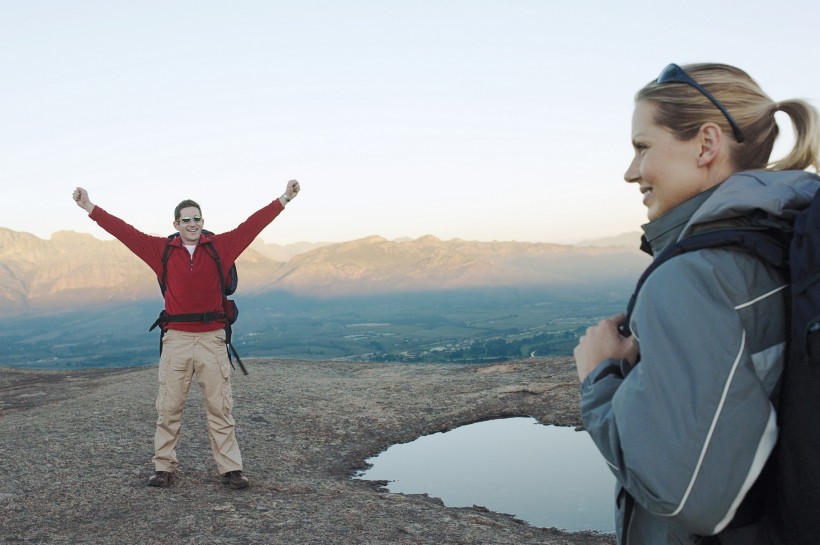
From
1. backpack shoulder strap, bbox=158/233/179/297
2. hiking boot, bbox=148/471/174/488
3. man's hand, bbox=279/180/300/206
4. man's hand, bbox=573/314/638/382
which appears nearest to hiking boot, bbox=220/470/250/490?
hiking boot, bbox=148/471/174/488

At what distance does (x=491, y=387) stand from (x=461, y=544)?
897cm

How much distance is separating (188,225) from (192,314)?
1037mm

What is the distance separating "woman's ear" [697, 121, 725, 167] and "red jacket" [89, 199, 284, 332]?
7.10m

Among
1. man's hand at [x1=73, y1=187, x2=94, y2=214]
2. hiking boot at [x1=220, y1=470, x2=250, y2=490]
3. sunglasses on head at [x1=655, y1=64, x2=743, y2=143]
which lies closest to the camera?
sunglasses on head at [x1=655, y1=64, x2=743, y2=143]

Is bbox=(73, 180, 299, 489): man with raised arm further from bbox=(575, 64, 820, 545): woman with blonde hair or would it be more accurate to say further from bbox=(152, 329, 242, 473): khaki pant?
bbox=(575, 64, 820, 545): woman with blonde hair

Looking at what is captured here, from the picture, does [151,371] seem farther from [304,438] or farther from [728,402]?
[728,402]

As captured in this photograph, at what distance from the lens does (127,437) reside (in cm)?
1149

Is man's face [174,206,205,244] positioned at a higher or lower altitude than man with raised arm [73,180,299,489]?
higher

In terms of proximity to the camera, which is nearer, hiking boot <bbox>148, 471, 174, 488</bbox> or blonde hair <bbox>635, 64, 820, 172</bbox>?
blonde hair <bbox>635, 64, 820, 172</bbox>

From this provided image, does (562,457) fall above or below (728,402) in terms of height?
below

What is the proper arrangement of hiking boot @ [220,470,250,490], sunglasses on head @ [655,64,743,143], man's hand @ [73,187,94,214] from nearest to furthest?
sunglasses on head @ [655,64,743,143] → man's hand @ [73,187,94,214] → hiking boot @ [220,470,250,490]

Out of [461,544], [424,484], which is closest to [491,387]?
[424,484]

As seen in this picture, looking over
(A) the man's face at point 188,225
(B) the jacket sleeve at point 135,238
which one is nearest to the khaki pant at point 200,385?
(B) the jacket sleeve at point 135,238

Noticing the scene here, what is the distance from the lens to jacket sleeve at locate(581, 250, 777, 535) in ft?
5.29
